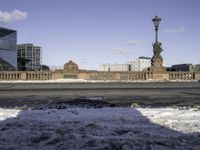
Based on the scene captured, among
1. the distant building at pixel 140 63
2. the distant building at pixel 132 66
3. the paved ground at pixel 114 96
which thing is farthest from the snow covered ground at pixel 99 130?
the distant building at pixel 140 63

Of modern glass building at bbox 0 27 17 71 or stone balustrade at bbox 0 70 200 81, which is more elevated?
modern glass building at bbox 0 27 17 71

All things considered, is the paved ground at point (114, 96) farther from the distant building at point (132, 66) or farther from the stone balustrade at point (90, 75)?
the distant building at point (132, 66)

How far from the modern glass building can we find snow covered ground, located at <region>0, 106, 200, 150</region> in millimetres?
85555

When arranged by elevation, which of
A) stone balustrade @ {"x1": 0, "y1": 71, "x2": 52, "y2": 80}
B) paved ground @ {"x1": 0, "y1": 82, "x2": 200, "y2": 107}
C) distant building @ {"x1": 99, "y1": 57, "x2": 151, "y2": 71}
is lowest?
paved ground @ {"x1": 0, "y1": 82, "x2": 200, "y2": 107}

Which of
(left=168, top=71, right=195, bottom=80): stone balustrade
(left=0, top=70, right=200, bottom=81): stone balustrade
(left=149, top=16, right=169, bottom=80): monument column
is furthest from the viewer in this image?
(left=0, top=70, right=200, bottom=81): stone balustrade

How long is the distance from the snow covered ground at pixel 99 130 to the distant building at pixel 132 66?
7155 centimetres

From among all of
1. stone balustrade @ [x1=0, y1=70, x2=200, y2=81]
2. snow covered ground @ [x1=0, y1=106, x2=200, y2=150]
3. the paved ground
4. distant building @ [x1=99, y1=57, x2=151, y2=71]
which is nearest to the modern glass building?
distant building @ [x1=99, y1=57, x2=151, y2=71]

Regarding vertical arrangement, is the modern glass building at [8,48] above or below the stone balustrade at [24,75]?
above

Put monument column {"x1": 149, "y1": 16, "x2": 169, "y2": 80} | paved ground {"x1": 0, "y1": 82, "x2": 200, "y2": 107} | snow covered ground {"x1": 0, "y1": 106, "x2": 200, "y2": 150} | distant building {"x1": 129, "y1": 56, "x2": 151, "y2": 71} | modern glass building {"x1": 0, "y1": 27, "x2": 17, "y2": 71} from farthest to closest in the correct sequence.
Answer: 1. modern glass building {"x1": 0, "y1": 27, "x2": 17, "y2": 71}
2. distant building {"x1": 129, "y1": 56, "x2": 151, "y2": 71}
3. monument column {"x1": 149, "y1": 16, "x2": 169, "y2": 80}
4. paved ground {"x1": 0, "y1": 82, "x2": 200, "y2": 107}
5. snow covered ground {"x1": 0, "y1": 106, "x2": 200, "y2": 150}

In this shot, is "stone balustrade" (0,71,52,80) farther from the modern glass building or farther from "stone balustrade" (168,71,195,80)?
the modern glass building

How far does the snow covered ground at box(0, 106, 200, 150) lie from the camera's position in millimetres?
6219

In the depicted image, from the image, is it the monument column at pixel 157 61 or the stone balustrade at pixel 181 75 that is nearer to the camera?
the monument column at pixel 157 61

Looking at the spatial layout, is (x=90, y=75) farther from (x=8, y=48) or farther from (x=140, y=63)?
(x=8, y=48)

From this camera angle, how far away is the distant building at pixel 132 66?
271 ft
